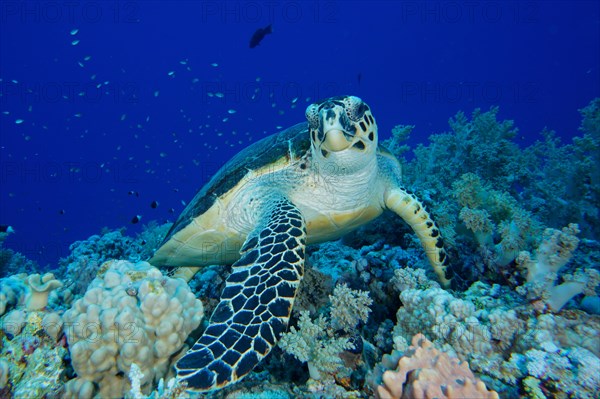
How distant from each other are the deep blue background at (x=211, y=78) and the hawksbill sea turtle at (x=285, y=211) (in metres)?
45.5

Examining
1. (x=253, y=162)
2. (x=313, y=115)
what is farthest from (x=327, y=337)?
(x=253, y=162)

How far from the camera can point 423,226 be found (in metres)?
3.51

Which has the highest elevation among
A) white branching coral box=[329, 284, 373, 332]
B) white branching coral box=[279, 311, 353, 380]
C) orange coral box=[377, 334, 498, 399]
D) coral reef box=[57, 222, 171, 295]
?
coral reef box=[57, 222, 171, 295]

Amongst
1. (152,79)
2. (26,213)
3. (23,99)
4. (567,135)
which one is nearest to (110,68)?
(152,79)

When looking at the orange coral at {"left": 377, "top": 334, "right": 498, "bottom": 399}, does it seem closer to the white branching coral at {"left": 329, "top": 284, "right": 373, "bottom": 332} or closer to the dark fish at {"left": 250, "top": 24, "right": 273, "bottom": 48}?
the white branching coral at {"left": 329, "top": 284, "right": 373, "bottom": 332}

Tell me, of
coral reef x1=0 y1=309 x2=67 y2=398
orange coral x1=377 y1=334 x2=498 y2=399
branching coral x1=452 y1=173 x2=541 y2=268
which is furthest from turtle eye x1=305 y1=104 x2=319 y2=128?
coral reef x1=0 y1=309 x2=67 y2=398

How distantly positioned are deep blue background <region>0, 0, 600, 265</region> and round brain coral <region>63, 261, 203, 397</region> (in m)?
47.5

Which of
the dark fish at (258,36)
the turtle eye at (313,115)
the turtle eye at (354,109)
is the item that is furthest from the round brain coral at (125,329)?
the dark fish at (258,36)

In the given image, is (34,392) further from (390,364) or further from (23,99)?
(23,99)

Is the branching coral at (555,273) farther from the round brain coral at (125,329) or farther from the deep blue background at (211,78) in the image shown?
the deep blue background at (211,78)

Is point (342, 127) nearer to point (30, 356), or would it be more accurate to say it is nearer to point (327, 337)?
point (327, 337)

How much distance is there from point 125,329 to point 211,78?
320 ft

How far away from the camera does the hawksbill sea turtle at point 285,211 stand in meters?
2.19

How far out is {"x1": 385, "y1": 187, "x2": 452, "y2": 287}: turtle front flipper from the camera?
312 cm
